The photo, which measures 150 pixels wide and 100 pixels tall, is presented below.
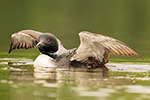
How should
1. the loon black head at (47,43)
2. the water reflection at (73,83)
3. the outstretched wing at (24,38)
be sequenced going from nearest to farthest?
1. the water reflection at (73,83)
2. the loon black head at (47,43)
3. the outstretched wing at (24,38)

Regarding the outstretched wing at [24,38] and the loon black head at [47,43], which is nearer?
the loon black head at [47,43]

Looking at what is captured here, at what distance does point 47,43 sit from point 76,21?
14.9m

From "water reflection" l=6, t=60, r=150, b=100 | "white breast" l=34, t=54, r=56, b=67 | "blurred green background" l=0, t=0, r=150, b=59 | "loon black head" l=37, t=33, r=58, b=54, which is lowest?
"water reflection" l=6, t=60, r=150, b=100

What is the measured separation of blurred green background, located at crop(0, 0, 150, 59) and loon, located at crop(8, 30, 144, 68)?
2.41 m

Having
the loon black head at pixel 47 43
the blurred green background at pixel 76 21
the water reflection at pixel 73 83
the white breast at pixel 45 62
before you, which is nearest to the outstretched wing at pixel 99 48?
the water reflection at pixel 73 83

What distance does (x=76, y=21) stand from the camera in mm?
28531

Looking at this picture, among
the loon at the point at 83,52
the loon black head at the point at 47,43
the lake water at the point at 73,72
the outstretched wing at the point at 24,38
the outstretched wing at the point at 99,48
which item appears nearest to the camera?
the lake water at the point at 73,72

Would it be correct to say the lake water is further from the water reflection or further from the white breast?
the white breast

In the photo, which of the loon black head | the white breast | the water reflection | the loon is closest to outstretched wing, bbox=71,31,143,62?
the loon

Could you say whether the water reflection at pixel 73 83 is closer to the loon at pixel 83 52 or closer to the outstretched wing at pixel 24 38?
the loon at pixel 83 52

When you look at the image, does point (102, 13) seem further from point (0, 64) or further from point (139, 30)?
point (0, 64)

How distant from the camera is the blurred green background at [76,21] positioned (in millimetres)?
20156

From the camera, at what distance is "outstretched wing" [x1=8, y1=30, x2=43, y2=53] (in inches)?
577

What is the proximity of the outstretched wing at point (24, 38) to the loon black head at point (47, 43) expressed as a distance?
0.93 meters
